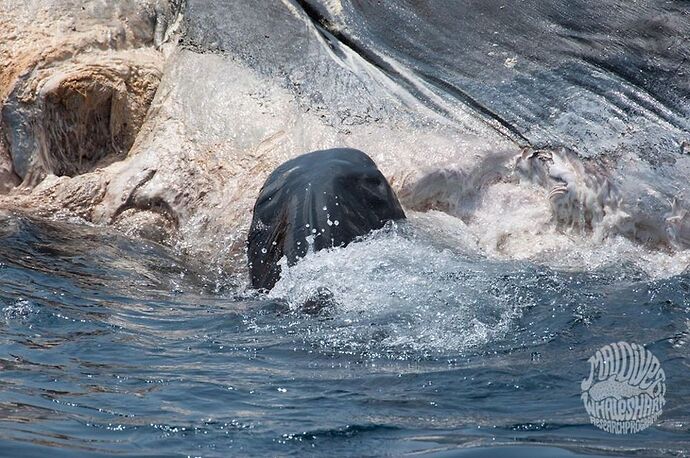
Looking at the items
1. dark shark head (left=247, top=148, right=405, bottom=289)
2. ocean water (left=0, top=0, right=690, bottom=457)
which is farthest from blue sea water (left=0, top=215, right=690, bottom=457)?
dark shark head (left=247, top=148, right=405, bottom=289)

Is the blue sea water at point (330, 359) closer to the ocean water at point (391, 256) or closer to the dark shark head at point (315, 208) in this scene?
the ocean water at point (391, 256)

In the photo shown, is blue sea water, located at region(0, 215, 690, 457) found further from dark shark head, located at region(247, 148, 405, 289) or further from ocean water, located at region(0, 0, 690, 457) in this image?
dark shark head, located at region(247, 148, 405, 289)

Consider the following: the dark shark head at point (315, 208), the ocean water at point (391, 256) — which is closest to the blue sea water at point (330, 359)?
the ocean water at point (391, 256)

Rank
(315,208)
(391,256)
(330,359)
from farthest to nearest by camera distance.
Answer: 1. (315,208)
2. (391,256)
3. (330,359)

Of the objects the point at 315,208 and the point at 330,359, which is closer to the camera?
the point at 330,359

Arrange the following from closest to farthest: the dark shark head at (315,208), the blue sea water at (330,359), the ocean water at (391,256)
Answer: the blue sea water at (330,359) < the ocean water at (391,256) < the dark shark head at (315,208)

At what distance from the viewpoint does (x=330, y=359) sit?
3.80m

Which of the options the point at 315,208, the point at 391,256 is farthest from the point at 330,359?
the point at 315,208

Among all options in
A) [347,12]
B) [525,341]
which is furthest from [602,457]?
[347,12]

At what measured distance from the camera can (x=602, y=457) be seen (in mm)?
2863

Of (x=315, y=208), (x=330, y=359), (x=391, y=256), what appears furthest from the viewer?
(x=315, y=208)

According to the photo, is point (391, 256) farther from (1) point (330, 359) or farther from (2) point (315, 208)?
(1) point (330, 359)

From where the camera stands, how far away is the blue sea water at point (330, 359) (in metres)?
3.05

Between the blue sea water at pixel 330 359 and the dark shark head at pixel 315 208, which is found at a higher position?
the dark shark head at pixel 315 208
